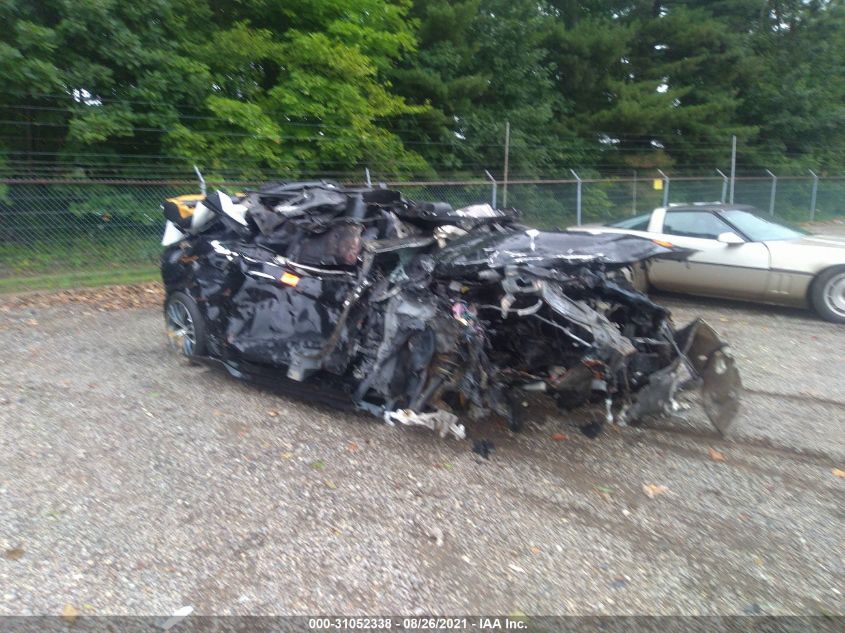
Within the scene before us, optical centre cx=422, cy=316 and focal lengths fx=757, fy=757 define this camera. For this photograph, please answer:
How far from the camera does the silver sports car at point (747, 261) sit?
916cm

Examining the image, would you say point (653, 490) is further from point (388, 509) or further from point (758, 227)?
point (758, 227)

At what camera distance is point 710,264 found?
9703 millimetres

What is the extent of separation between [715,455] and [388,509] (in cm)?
238

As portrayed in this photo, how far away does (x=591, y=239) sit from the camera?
5496 mm

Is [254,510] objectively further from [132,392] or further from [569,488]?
[132,392]

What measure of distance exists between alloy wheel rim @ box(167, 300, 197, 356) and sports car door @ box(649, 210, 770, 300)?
565 cm

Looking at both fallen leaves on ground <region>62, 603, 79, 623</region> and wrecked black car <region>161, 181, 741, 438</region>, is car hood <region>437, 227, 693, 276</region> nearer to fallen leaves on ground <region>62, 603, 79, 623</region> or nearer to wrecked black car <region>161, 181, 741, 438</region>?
wrecked black car <region>161, 181, 741, 438</region>

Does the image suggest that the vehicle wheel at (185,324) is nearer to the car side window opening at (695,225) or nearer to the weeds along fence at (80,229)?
the weeds along fence at (80,229)

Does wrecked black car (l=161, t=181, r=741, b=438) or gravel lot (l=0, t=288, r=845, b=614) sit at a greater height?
wrecked black car (l=161, t=181, r=741, b=438)

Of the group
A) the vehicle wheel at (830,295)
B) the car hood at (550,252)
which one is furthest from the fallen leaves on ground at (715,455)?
the vehicle wheel at (830,295)

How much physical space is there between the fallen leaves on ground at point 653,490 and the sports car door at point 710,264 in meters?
5.13

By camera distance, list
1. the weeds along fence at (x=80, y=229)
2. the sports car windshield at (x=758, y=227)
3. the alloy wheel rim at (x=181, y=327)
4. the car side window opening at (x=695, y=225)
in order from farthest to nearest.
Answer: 1. the weeds along fence at (x=80, y=229)
2. the car side window opening at (x=695, y=225)
3. the sports car windshield at (x=758, y=227)
4. the alloy wheel rim at (x=181, y=327)

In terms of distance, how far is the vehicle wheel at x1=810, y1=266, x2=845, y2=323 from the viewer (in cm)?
909

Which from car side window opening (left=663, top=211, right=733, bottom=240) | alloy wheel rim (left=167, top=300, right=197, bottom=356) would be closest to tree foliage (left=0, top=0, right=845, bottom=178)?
alloy wheel rim (left=167, top=300, right=197, bottom=356)
